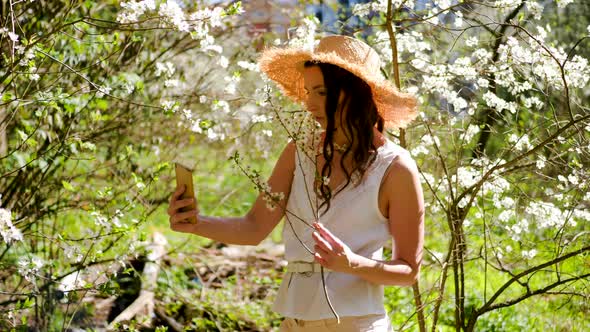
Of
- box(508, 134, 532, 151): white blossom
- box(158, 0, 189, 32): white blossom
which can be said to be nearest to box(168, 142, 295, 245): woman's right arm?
box(158, 0, 189, 32): white blossom

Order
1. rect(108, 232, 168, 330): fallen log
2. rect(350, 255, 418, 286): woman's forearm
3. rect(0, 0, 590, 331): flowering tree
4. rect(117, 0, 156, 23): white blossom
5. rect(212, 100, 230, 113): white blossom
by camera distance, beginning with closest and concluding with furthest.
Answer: rect(350, 255, 418, 286): woman's forearm
rect(117, 0, 156, 23): white blossom
rect(0, 0, 590, 331): flowering tree
rect(212, 100, 230, 113): white blossom
rect(108, 232, 168, 330): fallen log

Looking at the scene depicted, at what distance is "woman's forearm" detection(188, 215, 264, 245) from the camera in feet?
9.00

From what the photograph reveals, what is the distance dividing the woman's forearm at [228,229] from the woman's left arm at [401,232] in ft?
1.44

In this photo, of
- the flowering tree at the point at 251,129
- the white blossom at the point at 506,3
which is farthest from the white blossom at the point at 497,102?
the white blossom at the point at 506,3

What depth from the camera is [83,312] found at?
5.02 metres

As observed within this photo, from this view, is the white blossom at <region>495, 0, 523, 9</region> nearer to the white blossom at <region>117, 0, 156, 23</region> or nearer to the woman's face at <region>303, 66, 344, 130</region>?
the woman's face at <region>303, 66, 344, 130</region>

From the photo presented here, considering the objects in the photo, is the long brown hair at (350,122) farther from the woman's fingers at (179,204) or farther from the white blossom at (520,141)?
the white blossom at (520,141)

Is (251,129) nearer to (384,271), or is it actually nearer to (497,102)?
(497,102)

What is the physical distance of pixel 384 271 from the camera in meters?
2.53

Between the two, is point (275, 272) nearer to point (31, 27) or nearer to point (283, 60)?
point (31, 27)

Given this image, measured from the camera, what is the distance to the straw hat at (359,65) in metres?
2.83

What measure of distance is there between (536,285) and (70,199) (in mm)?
2976

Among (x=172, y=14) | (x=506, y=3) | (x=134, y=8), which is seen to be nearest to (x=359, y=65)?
(x=172, y=14)

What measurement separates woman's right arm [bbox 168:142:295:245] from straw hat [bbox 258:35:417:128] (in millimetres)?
301
